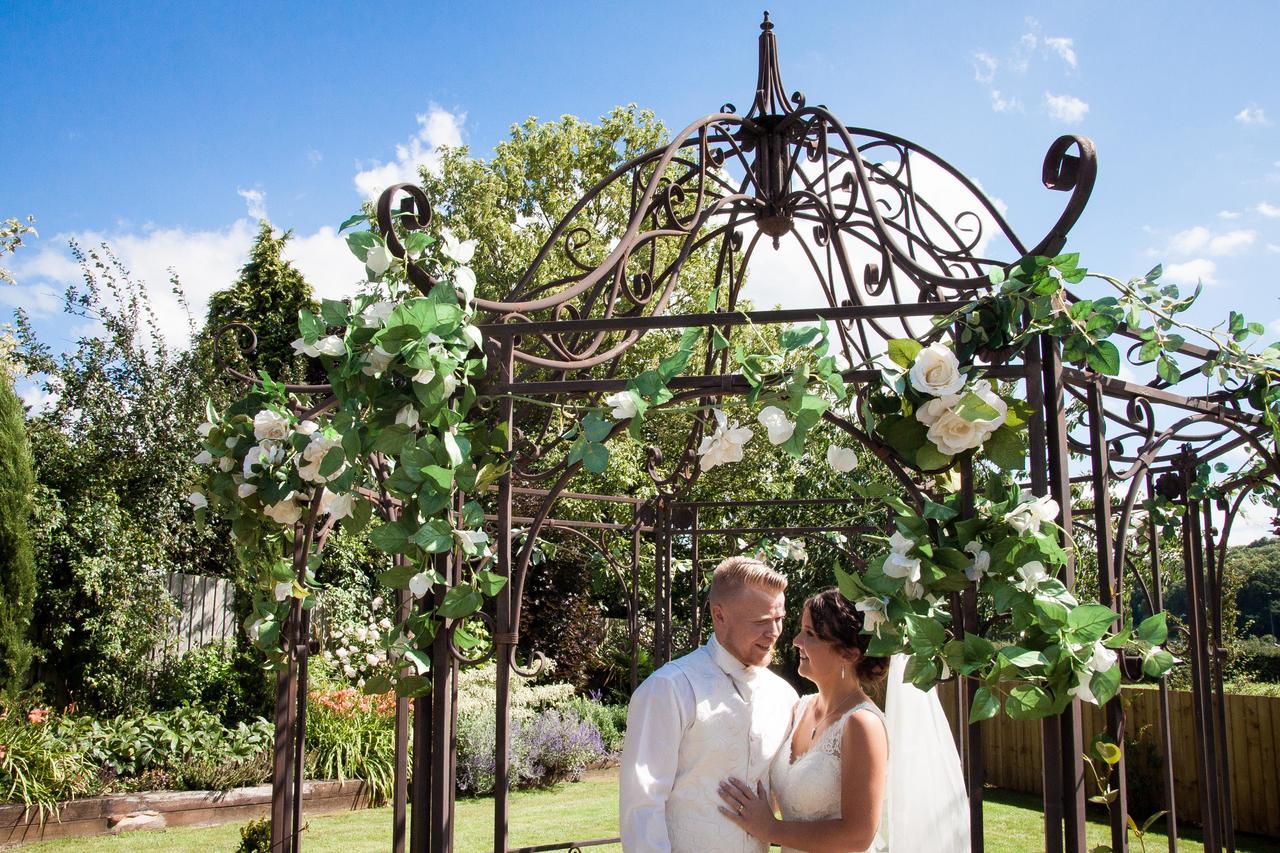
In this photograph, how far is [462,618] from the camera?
7.45ft

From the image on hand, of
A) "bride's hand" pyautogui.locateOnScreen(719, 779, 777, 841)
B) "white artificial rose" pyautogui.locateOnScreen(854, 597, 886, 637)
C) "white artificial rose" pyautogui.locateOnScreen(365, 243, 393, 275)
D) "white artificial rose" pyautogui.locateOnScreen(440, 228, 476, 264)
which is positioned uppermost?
"white artificial rose" pyautogui.locateOnScreen(440, 228, 476, 264)

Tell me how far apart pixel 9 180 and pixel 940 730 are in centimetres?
1502

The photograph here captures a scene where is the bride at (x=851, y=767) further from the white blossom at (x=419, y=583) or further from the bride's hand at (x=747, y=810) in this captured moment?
the white blossom at (x=419, y=583)

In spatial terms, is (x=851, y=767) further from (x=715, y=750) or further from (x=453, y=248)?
(x=453, y=248)

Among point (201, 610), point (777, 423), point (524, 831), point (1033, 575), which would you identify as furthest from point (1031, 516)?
point (201, 610)

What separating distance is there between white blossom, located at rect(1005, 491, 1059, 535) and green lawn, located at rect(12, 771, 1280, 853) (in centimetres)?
561

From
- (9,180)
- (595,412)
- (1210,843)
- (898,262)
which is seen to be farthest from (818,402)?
(9,180)

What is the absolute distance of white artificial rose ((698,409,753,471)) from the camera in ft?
6.82

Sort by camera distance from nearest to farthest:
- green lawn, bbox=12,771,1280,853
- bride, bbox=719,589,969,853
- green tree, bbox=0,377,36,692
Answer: bride, bbox=719,589,969,853 → green lawn, bbox=12,771,1280,853 → green tree, bbox=0,377,36,692

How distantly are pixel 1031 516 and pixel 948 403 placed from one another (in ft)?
0.90

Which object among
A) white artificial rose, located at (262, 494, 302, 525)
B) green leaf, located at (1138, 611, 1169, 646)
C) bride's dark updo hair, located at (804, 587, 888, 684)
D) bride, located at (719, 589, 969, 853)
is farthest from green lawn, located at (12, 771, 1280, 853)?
green leaf, located at (1138, 611, 1169, 646)

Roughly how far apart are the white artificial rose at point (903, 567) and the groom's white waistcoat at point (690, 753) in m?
0.84

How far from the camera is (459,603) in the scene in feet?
7.31

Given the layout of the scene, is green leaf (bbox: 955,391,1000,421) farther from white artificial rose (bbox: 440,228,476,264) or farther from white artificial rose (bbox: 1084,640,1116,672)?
white artificial rose (bbox: 440,228,476,264)
